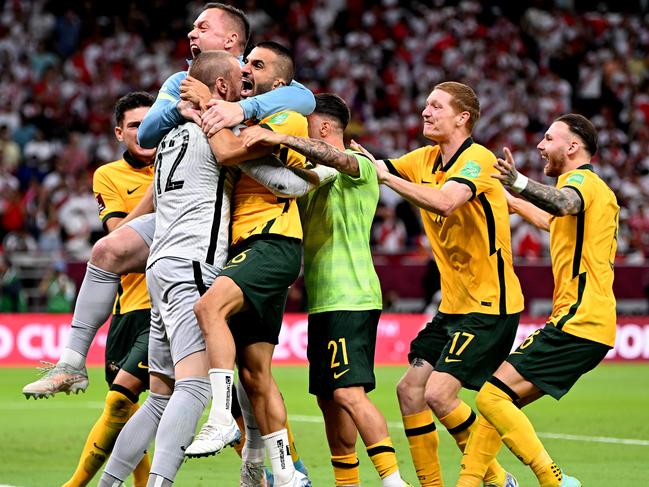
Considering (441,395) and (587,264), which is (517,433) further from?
(587,264)

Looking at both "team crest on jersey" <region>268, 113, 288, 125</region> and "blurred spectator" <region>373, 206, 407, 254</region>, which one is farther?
"blurred spectator" <region>373, 206, 407, 254</region>

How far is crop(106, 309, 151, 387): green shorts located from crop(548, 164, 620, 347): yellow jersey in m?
2.54

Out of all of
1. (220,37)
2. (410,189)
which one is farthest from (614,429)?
(220,37)

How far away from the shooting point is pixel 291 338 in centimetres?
1836

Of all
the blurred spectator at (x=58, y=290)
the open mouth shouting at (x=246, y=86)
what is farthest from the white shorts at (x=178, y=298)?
the blurred spectator at (x=58, y=290)

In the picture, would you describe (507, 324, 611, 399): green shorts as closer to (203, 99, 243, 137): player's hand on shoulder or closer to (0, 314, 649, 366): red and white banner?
(203, 99, 243, 137): player's hand on shoulder

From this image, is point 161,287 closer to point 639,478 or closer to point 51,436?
point 639,478

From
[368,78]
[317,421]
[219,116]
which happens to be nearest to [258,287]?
[219,116]

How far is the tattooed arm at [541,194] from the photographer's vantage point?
7074mm

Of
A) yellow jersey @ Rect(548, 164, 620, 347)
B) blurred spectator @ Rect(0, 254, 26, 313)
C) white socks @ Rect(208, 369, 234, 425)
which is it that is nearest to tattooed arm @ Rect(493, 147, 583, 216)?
yellow jersey @ Rect(548, 164, 620, 347)

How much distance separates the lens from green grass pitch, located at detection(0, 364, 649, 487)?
910cm

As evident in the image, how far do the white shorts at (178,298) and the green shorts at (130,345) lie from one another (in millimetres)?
1013

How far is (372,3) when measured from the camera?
27.4 metres

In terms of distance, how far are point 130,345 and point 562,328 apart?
277 cm
